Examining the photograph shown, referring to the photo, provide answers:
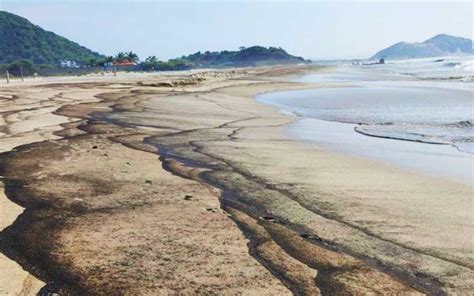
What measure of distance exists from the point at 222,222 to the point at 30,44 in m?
126

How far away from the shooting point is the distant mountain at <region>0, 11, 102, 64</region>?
11260cm

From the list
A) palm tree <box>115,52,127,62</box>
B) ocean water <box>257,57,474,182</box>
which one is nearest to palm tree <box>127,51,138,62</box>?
palm tree <box>115,52,127,62</box>

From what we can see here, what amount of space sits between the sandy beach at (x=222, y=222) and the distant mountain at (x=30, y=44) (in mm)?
108251

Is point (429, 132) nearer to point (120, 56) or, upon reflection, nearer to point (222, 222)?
point (222, 222)

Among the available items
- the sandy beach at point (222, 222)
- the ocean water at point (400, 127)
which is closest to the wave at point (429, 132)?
the ocean water at point (400, 127)

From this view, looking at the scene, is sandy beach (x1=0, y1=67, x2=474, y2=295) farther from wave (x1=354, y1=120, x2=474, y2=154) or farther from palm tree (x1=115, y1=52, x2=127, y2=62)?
palm tree (x1=115, y1=52, x2=127, y2=62)

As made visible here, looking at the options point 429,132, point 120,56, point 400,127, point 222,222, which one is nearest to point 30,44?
point 120,56

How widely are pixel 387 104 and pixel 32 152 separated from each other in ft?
69.9

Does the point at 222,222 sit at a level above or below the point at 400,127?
A: above

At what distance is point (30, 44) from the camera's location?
384ft

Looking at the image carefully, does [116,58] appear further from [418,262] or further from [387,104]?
[418,262]

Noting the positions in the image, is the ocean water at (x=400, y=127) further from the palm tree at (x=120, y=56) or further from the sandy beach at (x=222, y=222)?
the palm tree at (x=120, y=56)

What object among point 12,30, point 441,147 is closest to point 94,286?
point 441,147

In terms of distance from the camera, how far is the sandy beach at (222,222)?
4168 millimetres
